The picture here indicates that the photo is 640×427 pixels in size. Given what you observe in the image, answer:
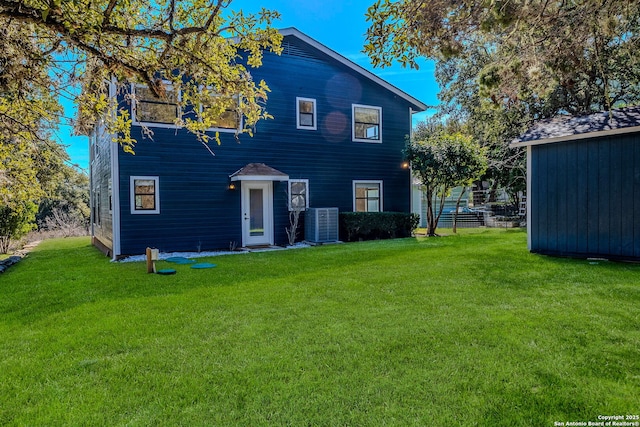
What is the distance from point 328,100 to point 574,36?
7542 mm

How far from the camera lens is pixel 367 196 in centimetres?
1309

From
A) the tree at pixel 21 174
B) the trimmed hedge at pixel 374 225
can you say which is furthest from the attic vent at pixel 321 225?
the tree at pixel 21 174

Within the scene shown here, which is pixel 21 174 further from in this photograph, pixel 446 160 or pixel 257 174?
pixel 446 160

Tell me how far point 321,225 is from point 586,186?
269 inches

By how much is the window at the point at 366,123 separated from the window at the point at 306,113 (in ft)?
5.05

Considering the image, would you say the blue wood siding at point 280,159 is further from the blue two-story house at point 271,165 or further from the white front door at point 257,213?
the white front door at point 257,213

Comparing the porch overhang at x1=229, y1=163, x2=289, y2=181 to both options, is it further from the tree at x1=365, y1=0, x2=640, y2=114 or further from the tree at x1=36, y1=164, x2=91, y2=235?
the tree at x1=36, y1=164, x2=91, y2=235

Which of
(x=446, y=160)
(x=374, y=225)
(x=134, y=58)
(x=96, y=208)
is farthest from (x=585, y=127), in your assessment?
(x=96, y=208)

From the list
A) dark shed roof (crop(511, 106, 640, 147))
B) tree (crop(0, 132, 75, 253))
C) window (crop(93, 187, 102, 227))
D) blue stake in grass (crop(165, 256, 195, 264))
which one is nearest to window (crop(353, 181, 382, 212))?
dark shed roof (crop(511, 106, 640, 147))

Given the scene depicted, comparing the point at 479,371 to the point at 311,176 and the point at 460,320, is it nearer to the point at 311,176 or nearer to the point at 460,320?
the point at 460,320

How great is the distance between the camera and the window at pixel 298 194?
38.4 feet

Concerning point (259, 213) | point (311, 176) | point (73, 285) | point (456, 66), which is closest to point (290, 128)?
point (311, 176)

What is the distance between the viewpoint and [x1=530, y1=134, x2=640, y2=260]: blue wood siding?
6820mm

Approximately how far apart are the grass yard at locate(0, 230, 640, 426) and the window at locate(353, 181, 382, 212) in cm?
679
